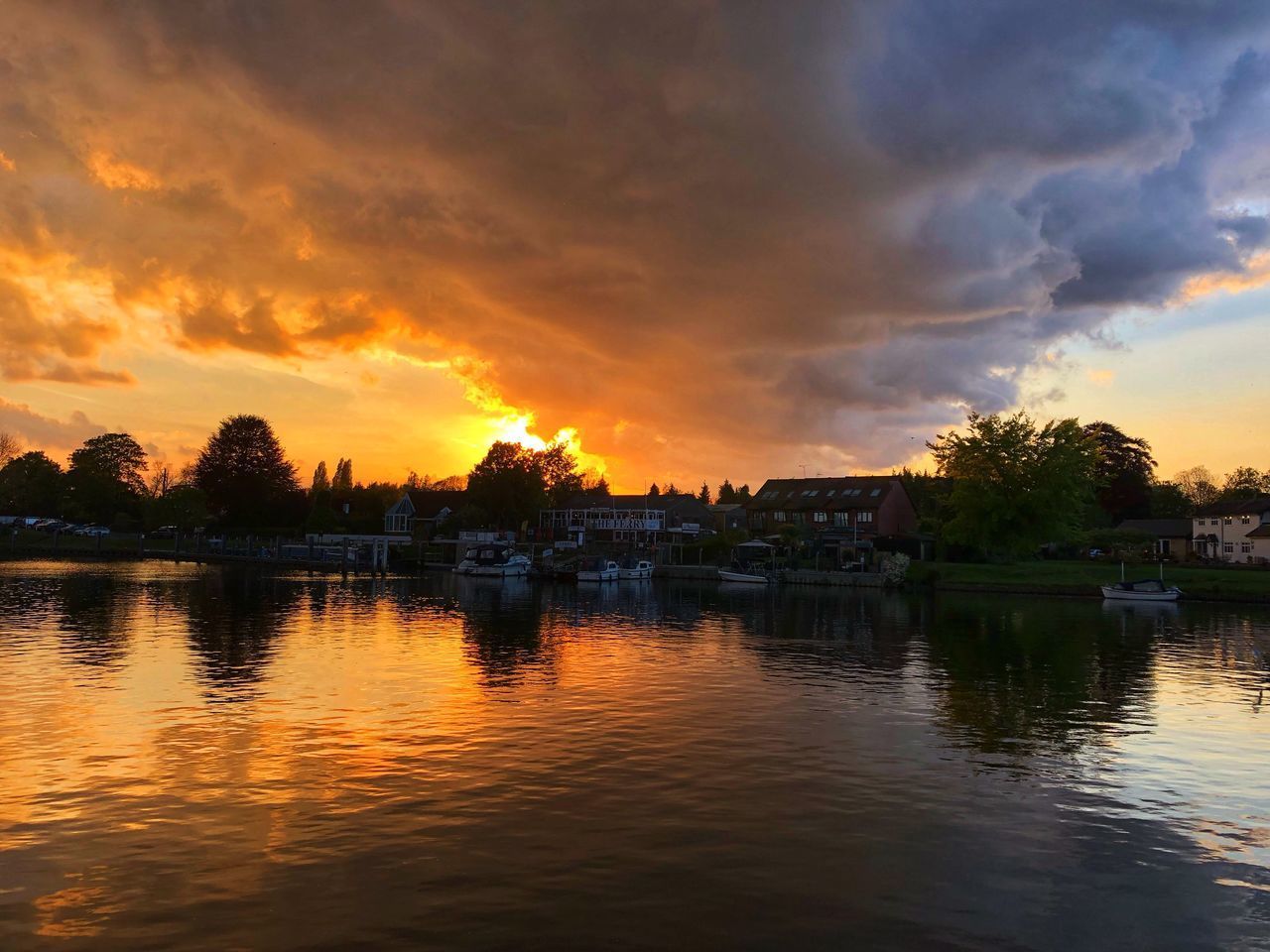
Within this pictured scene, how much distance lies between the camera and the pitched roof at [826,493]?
122 metres

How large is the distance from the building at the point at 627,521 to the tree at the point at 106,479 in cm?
8722

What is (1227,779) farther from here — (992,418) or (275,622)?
(992,418)

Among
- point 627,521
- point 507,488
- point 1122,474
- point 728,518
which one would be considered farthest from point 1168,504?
point 507,488

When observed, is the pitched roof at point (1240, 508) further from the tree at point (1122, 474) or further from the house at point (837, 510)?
the house at point (837, 510)

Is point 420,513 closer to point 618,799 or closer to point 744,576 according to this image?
point 744,576

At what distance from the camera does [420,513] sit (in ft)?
515

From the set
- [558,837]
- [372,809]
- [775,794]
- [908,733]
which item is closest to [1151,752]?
[908,733]

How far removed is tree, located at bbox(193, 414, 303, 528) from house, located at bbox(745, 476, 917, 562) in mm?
83277

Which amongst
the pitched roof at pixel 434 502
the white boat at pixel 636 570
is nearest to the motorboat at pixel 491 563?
the white boat at pixel 636 570

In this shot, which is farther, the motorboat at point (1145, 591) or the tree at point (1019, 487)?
the tree at point (1019, 487)

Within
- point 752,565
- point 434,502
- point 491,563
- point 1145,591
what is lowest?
point 1145,591

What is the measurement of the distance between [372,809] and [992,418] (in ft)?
313

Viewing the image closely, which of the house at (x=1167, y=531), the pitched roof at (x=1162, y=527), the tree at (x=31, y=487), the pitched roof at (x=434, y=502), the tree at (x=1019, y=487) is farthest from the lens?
the tree at (x=31, y=487)

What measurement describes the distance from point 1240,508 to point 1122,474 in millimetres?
30505
